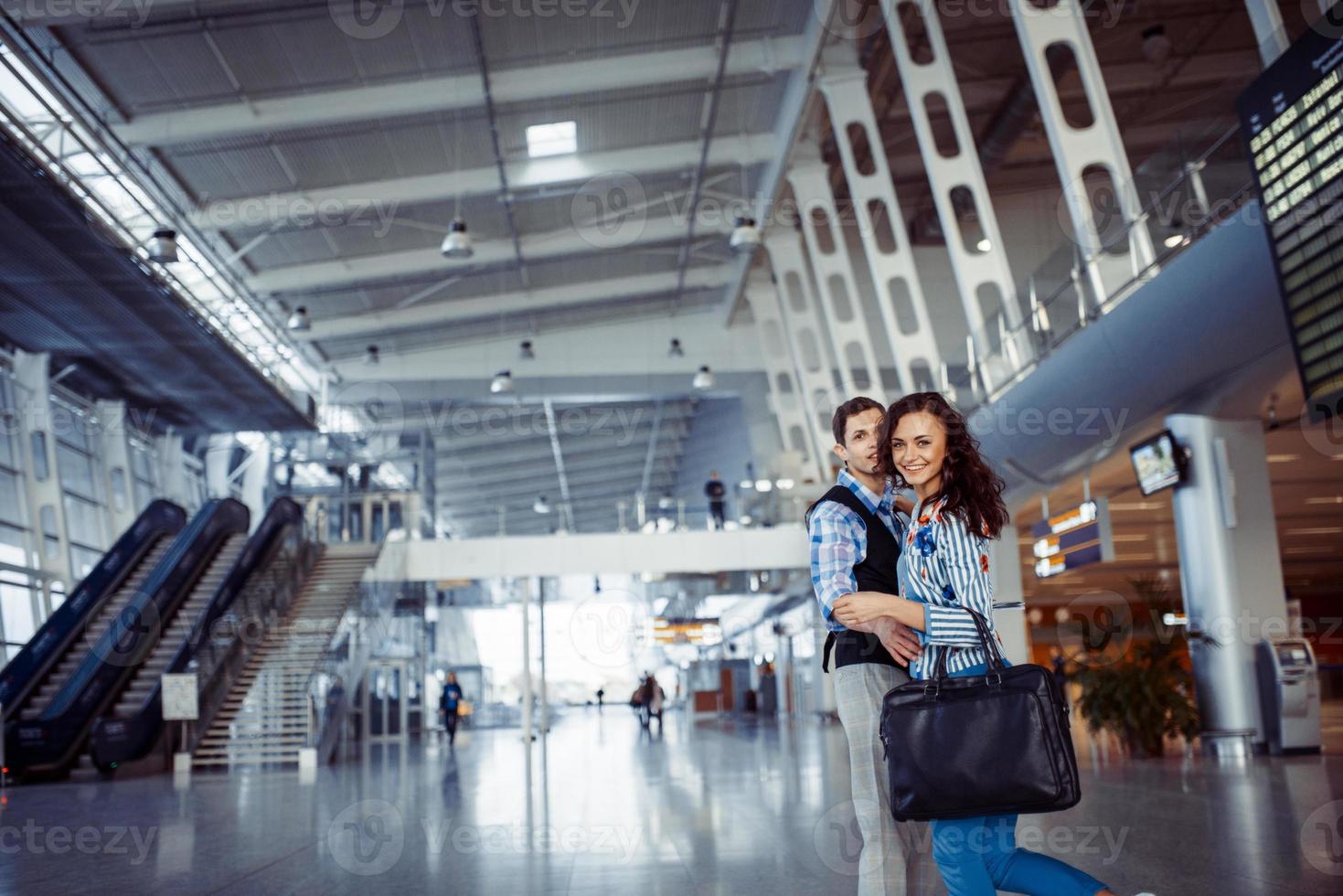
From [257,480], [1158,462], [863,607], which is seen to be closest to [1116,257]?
[1158,462]

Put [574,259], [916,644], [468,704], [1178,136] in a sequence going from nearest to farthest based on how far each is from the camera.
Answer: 1. [916,644]
2. [1178,136]
3. [574,259]
4. [468,704]

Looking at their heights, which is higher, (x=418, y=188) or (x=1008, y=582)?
(x=418, y=188)

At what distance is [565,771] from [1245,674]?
714cm

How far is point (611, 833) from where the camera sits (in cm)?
676

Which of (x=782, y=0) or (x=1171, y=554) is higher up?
(x=782, y=0)

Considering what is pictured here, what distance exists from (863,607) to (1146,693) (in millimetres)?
11044

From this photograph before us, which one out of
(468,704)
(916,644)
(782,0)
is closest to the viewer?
(916,644)

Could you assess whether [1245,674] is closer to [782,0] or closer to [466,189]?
[782,0]

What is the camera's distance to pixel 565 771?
1249 cm

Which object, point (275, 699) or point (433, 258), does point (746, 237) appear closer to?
point (433, 258)

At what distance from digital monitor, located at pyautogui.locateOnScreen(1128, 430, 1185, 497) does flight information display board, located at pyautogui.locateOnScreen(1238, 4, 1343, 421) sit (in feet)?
15.4

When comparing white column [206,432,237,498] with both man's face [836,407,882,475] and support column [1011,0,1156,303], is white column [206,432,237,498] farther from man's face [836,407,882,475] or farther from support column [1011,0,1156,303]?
man's face [836,407,882,475]

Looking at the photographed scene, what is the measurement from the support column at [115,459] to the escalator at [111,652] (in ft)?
Answer: 9.13

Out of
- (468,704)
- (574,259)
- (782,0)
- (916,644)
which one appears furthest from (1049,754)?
(468,704)
